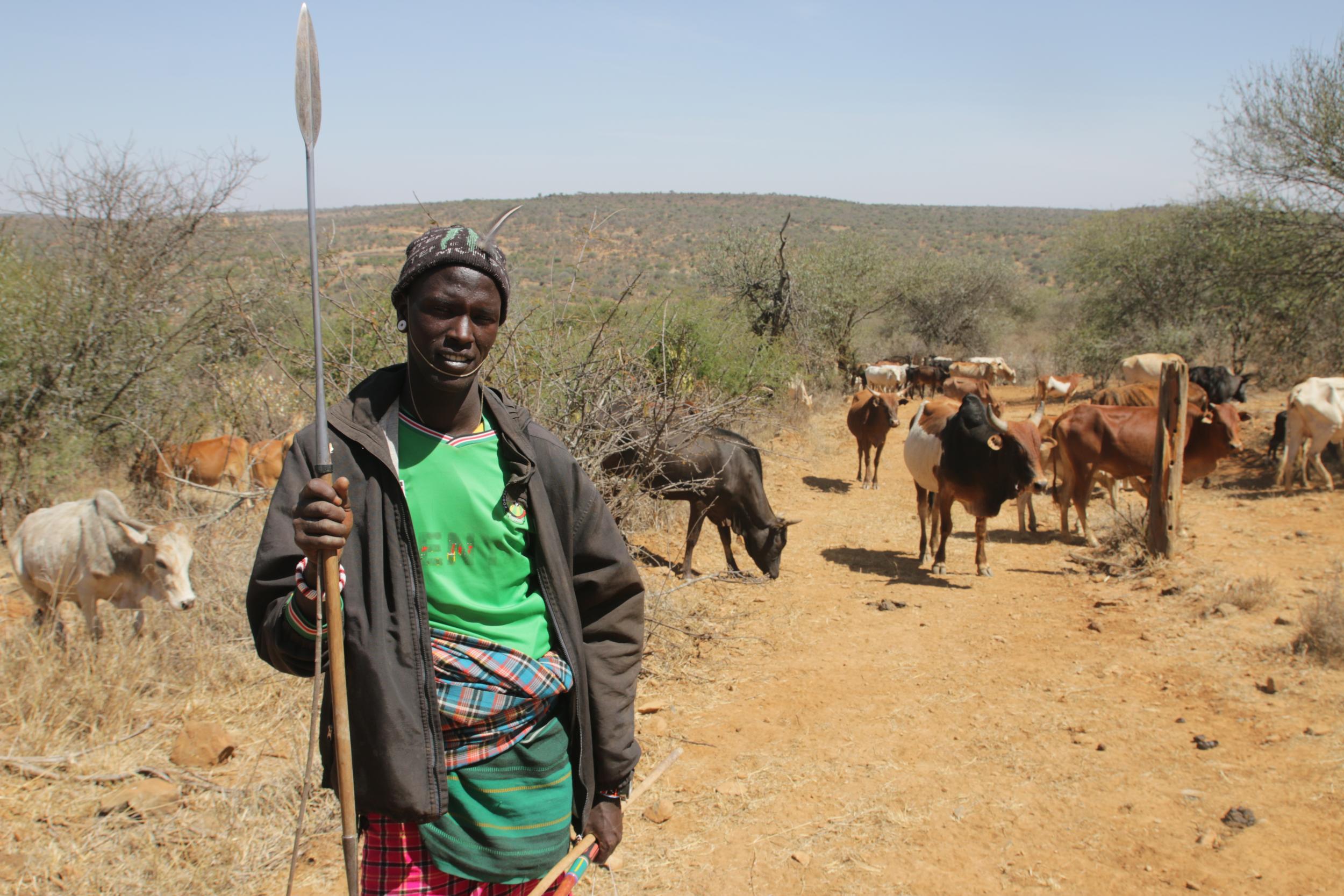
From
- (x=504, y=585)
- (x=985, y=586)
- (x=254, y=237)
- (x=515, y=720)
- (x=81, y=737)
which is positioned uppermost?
(x=254, y=237)

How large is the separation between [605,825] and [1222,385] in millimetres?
15759

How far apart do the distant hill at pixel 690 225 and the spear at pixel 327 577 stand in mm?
21340

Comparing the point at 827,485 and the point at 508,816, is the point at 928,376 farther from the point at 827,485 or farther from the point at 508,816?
the point at 508,816

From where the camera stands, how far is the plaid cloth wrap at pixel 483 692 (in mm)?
1750

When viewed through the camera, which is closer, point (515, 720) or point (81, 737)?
point (515, 720)

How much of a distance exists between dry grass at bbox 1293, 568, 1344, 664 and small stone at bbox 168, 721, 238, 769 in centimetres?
703

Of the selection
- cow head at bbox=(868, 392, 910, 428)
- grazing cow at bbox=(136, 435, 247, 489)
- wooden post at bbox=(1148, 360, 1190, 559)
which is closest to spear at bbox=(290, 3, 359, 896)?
grazing cow at bbox=(136, 435, 247, 489)

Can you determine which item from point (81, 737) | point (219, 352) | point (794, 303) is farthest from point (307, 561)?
point (794, 303)

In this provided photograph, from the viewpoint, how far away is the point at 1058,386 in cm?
2302

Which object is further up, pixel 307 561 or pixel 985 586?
pixel 307 561

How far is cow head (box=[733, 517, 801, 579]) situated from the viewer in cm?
855

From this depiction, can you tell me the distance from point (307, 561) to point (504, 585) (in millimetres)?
411

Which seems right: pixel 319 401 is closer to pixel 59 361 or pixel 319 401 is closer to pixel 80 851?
pixel 80 851

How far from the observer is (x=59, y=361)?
28.9 ft
